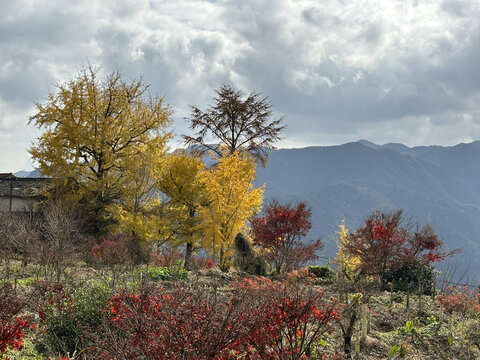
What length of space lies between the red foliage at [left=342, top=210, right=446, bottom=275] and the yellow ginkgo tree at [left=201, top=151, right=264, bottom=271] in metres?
6.82

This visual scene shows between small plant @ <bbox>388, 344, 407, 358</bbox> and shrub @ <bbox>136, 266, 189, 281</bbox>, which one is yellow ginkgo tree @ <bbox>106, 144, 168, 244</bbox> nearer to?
shrub @ <bbox>136, 266, 189, 281</bbox>

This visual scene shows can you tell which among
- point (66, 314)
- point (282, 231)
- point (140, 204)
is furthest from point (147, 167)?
point (66, 314)

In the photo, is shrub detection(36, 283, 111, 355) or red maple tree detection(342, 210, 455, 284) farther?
red maple tree detection(342, 210, 455, 284)

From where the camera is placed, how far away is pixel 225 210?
20.9 metres

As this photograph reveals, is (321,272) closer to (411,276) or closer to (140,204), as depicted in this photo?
(411,276)

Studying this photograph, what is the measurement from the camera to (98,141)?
2541cm

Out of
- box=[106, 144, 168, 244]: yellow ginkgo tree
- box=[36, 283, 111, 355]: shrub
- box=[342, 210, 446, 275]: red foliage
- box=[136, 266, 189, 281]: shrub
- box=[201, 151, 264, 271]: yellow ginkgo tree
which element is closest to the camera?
box=[36, 283, 111, 355]: shrub

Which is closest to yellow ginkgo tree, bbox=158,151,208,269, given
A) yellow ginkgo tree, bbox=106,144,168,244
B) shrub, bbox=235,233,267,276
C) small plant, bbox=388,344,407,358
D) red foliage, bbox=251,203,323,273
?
yellow ginkgo tree, bbox=106,144,168,244

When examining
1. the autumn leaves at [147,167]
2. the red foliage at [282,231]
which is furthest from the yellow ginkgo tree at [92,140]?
the red foliage at [282,231]

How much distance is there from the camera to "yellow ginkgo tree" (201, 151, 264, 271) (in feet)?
68.3

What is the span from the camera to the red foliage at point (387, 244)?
1437 cm

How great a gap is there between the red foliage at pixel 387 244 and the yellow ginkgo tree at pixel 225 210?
682 cm

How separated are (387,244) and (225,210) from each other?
8.50 m

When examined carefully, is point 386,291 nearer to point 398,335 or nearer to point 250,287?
point 398,335
